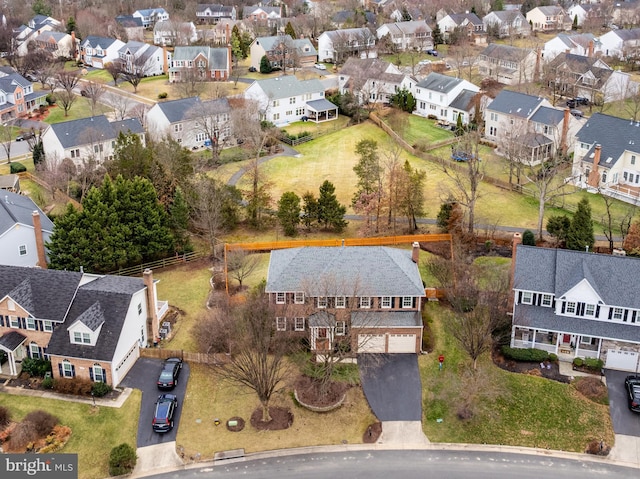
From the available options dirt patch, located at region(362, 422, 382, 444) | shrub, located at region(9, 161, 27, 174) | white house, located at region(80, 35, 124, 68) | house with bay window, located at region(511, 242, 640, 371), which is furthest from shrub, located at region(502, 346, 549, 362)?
white house, located at region(80, 35, 124, 68)

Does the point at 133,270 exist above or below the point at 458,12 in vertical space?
below

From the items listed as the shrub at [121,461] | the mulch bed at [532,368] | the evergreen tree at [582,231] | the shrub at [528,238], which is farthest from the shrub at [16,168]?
the evergreen tree at [582,231]

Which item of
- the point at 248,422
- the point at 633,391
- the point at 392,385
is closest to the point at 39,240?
the point at 248,422

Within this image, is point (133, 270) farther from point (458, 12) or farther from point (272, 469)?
point (458, 12)

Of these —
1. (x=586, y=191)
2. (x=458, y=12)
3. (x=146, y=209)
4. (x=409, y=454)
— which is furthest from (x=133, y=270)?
(x=458, y=12)

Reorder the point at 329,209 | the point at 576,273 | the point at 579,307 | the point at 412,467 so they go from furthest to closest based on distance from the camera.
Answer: the point at 329,209 < the point at 576,273 < the point at 579,307 < the point at 412,467

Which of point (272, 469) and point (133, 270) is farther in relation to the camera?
point (133, 270)

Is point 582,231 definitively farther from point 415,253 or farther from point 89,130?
point 89,130
